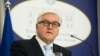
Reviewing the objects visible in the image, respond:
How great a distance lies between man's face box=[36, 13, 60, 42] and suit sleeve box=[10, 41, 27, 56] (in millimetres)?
256

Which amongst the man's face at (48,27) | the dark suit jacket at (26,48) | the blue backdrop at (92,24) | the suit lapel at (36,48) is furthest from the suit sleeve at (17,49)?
the blue backdrop at (92,24)

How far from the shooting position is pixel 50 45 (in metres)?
2.95

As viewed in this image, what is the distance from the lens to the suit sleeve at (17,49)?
2.72m

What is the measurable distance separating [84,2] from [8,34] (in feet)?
6.19

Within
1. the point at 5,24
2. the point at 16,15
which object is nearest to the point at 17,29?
the point at 16,15

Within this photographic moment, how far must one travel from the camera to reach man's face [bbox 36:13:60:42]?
2.89 metres

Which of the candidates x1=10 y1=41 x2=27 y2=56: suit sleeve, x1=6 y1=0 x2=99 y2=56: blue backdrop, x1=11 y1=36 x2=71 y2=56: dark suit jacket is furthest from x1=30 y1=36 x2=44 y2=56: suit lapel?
x1=6 y1=0 x2=99 y2=56: blue backdrop

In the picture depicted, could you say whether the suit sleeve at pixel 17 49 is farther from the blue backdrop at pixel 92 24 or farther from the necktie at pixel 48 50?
the blue backdrop at pixel 92 24

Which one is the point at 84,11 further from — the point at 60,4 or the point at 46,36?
the point at 46,36

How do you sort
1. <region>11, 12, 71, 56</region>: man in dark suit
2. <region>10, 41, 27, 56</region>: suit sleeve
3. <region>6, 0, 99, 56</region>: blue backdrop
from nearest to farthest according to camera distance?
1. <region>10, 41, 27, 56</region>: suit sleeve
2. <region>11, 12, 71, 56</region>: man in dark suit
3. <region>6, 0, 99, 56</region>: blue backdrop

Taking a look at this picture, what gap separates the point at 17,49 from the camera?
2.74 meters

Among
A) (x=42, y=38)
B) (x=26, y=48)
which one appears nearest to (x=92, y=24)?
(x=42, y=38)

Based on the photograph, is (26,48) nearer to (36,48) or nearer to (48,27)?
(36,48)

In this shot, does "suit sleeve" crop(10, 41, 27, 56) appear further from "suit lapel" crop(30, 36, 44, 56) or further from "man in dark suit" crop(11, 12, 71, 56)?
"suit lapel" crop(30, 36, 44, 56)
